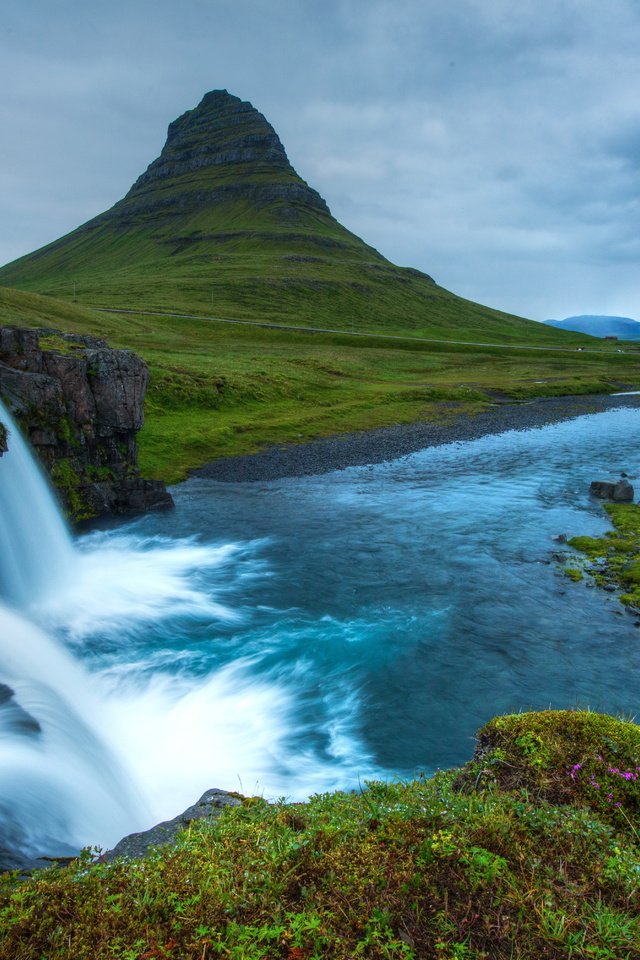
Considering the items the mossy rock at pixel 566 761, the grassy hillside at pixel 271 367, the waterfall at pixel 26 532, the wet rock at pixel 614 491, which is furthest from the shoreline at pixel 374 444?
the mossy rock at pixel 566 761

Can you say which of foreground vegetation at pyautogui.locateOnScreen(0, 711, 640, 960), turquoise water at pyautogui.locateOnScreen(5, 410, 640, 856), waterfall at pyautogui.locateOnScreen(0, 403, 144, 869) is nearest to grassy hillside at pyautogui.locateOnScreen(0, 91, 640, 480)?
turquoise water at pyautogui.locateOnScreen(5, 410, 640, 856)

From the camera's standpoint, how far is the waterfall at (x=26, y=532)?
21500 millimetres

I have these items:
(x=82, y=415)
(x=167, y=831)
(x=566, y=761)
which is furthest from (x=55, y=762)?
(x=82, y=415)

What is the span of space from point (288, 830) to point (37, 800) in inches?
228

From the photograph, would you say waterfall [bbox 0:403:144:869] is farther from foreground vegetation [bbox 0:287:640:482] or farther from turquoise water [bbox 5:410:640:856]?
foreground vegetation [bbox 0:287:640:482]

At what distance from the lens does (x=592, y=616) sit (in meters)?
18.9

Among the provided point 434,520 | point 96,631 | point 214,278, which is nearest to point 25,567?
point 96,631

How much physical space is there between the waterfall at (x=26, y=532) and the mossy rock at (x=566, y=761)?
61.2 feet

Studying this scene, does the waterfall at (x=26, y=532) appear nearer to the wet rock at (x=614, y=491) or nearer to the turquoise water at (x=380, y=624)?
the turquoise water at (x=380, y=624)

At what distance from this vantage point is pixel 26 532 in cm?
2353

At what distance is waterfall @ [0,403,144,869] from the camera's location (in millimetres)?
8945

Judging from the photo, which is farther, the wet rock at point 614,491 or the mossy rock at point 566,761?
the wet rock at point 614,491

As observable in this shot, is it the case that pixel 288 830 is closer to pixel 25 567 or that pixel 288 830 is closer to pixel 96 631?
pixel 96 631

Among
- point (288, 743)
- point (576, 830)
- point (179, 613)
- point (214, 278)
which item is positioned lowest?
point (288, 743)
